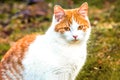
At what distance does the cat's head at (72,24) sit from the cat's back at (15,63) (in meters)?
0.65

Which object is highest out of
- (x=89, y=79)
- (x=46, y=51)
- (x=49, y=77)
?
(x=46, y=51)

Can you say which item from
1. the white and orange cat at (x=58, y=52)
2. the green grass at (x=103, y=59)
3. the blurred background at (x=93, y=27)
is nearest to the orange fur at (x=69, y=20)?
the white and orange cat at (x=58, y=52)

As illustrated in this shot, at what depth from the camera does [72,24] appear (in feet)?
18.7

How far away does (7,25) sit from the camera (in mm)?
12422

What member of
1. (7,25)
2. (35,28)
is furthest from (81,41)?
(7,25)

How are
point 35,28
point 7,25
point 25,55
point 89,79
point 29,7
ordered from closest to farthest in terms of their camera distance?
point 25,55 < point 89,79 < point 35,28 < point 7,25 < point 29,7

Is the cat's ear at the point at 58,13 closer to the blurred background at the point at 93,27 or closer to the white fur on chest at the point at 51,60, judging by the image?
the white fur on chest at the point at 51,60

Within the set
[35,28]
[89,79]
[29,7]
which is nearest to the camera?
[89,79]

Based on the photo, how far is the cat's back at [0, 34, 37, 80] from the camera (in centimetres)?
602

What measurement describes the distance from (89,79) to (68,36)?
5.24 ft

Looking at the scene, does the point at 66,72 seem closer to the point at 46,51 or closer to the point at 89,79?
the point at 46,51

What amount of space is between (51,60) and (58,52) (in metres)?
0.16

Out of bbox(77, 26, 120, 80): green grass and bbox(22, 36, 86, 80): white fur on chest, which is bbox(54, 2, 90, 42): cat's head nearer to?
bbox(22, 36, 86, 80): white fur on chest

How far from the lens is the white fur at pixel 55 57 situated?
18.8ft
